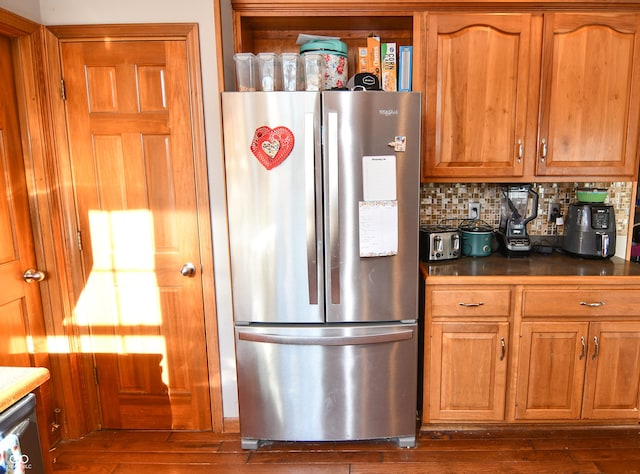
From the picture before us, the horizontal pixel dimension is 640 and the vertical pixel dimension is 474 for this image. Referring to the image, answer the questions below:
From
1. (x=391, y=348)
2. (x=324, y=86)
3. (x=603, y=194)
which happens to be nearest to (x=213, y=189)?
(x=324, y=86)

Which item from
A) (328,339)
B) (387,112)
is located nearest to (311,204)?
(387,112)

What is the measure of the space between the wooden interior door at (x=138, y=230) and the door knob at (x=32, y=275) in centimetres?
19

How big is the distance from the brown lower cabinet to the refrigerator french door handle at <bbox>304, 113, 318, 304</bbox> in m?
0.59

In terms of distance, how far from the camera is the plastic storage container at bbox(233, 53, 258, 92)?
6.44ft

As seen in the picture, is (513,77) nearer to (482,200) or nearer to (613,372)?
(482,200)

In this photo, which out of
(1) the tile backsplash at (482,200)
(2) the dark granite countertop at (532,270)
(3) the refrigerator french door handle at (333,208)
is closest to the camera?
(3) the refrigerator french door handle at (333,208)

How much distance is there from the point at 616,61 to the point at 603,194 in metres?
0.71

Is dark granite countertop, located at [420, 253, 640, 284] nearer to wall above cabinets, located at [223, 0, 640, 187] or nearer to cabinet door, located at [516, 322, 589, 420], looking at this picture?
cabinet door, located at [516, 322, 589, 420]

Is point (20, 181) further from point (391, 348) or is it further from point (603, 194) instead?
point (603, 194)

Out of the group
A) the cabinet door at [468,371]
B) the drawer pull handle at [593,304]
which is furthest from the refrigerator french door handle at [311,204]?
the drawer pull handle at [593,304]

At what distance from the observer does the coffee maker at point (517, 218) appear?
243 centimetres

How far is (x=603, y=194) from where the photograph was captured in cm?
240

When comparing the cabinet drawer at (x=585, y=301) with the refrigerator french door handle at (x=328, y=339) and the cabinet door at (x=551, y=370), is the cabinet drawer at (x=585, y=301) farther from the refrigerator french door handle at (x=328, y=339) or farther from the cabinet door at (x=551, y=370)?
the refrigerator french door handle at (x=328, y=339)

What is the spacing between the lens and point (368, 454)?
7.00ft
